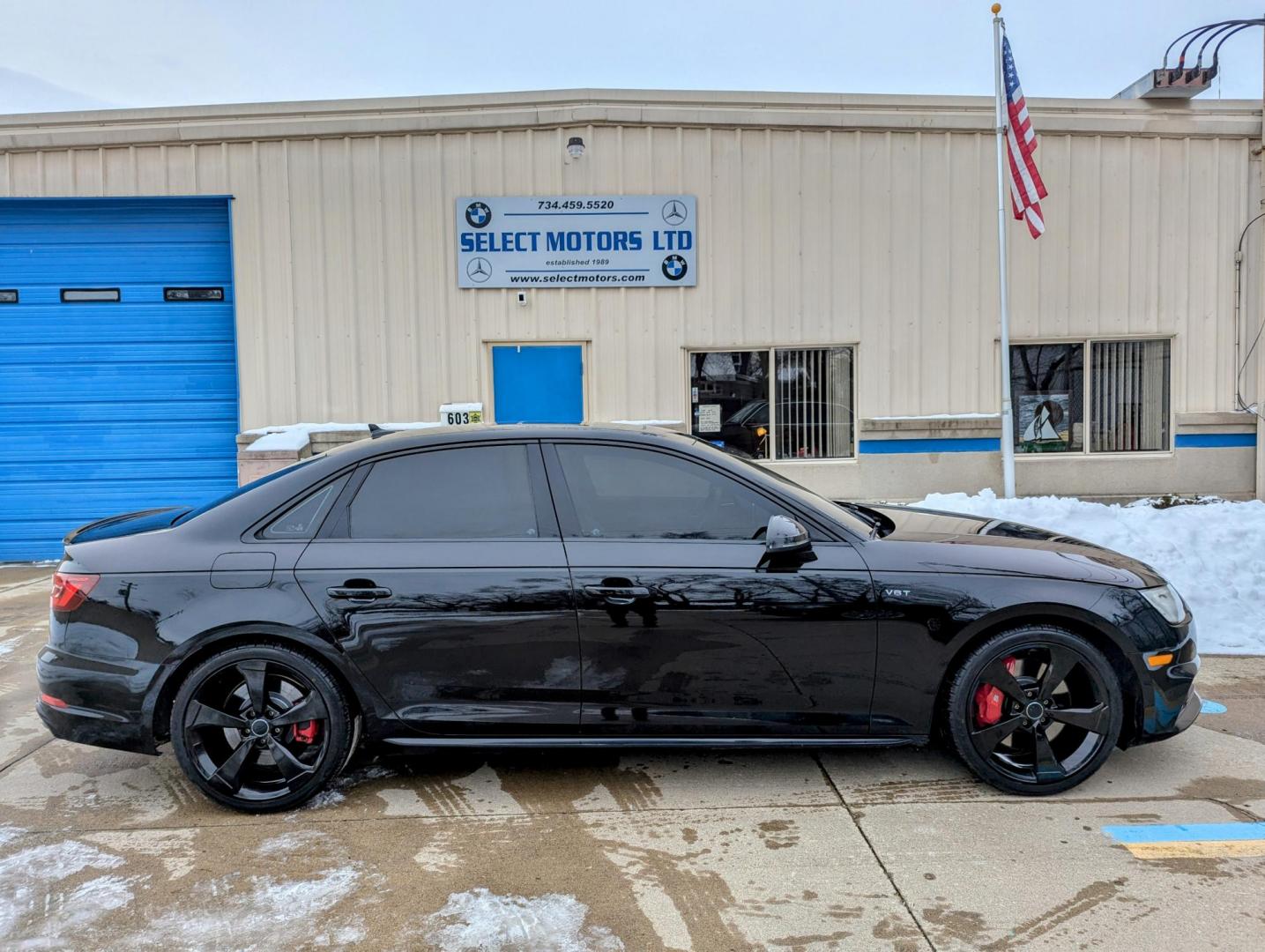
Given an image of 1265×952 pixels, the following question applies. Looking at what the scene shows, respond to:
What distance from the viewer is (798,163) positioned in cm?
970

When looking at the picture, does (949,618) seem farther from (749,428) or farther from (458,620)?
(749,428)

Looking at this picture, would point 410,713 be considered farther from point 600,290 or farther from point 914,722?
point 600,290

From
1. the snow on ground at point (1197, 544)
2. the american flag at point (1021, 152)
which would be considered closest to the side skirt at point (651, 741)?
the snow on ground at point (1197, 544)

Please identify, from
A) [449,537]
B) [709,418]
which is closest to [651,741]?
[449,537]

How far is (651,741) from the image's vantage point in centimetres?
370

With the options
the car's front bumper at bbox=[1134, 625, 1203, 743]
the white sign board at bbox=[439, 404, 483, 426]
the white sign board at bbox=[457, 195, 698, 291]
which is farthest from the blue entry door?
the car's front bumper at bbox=[1134, 625, 1203, 743]

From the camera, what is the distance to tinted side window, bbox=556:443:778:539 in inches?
147

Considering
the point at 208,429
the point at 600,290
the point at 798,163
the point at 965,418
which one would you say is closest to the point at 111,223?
the point at 208,429

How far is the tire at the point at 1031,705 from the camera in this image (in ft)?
12.0

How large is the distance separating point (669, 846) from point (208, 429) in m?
8.40

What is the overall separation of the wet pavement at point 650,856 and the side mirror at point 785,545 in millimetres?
1001

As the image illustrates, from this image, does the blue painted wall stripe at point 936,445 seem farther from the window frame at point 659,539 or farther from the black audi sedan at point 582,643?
the window frame at point 659,539

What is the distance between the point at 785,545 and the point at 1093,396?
8.08m

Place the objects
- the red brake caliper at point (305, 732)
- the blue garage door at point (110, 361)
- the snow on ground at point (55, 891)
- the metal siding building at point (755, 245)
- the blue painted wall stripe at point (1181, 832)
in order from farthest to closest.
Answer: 1. the blue garage door at point (110, 361)
2. the metal siding building at point (755, 245)
3. the red brake caliper at point (305, 732)
4. the blue painted wall stripe at point (1181, 832)
5. the snow on ground at point (55, 891)
